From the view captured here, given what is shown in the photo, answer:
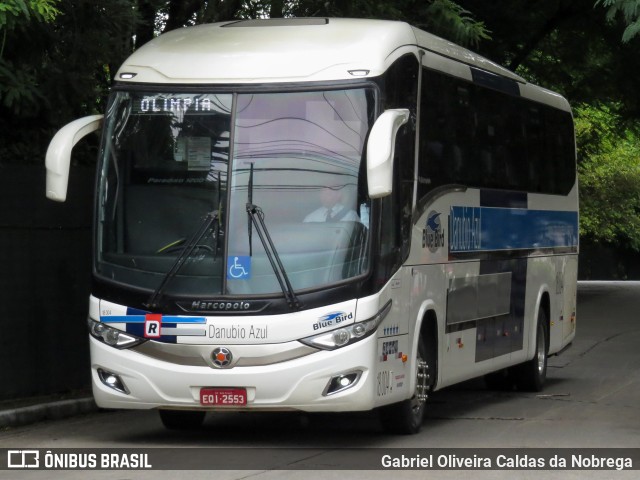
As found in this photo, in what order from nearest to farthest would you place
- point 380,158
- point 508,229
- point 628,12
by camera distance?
point 380,158 < point 628,12 < point 508,229

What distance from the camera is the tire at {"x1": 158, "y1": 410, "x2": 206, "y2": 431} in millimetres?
12547

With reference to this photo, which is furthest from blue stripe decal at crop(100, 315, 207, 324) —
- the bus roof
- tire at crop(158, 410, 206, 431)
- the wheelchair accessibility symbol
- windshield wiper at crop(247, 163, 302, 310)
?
the bus roof

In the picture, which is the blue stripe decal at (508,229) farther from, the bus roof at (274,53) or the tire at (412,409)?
the bus roof at (274,53)

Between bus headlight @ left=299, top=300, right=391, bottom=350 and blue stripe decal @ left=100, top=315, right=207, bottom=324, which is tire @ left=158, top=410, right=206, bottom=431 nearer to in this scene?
blue stripe decal @ left=100, top=315, right=207, bottom=324

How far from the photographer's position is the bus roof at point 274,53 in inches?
445

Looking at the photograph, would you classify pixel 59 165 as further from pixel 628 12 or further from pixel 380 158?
pixel 628 12

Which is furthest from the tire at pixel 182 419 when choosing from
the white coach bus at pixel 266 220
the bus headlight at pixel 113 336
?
the bus headlight at pixel 113 336

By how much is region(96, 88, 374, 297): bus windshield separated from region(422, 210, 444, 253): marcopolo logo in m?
1.66

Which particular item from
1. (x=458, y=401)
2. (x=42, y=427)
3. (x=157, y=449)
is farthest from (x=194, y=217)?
(x=458, y=401)

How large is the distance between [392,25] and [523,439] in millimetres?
3881

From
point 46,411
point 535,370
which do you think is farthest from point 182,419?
point 535,370

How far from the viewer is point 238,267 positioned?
428 inches

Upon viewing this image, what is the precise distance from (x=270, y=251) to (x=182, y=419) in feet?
8.62

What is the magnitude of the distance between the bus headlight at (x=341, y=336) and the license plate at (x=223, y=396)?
2.16ft
